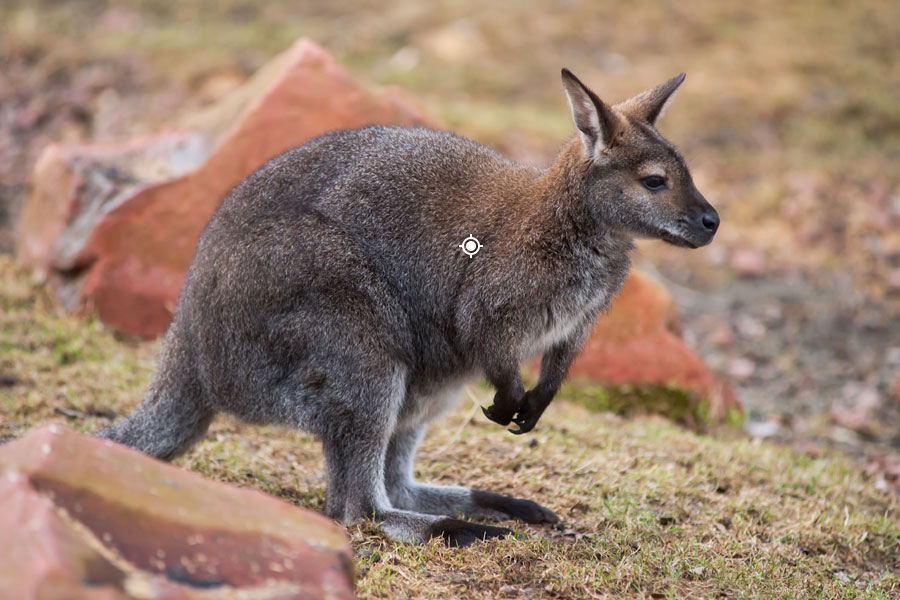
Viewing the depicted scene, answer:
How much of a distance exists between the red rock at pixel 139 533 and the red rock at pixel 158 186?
134 inches

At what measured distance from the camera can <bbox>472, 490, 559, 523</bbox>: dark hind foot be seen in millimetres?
4184

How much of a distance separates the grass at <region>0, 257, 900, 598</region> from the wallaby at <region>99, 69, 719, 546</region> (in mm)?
314

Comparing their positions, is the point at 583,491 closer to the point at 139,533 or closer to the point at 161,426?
the point at 161,426

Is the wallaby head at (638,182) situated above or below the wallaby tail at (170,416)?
above

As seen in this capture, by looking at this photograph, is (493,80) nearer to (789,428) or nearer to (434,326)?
(789,428)

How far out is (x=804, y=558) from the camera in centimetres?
412

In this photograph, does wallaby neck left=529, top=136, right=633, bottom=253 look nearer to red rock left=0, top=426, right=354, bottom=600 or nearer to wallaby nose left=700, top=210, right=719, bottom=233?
wallaby nose left=700, top=210, right=719, bottom=233

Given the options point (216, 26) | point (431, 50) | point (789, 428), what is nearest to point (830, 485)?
point (789, 428)

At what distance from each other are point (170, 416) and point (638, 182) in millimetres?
2117

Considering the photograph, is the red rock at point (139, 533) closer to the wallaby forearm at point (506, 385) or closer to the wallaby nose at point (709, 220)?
the wallaby forearm at point (506, 385)

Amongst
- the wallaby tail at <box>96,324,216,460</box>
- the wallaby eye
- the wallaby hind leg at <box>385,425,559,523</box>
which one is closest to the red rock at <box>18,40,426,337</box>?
the wallaby tail at <box>96,324,216,460</box>

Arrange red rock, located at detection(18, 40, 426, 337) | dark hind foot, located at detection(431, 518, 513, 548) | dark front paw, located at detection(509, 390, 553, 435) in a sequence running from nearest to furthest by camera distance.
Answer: dark hind foot, located at detection(431, 518, 513, 548), dark front paw, located at detection(509, 390, 553, 435), red rock, located at detection(18, 40, 426, 337)

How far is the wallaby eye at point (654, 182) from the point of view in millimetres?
3957

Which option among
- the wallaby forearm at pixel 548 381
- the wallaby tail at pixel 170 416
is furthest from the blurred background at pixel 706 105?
the wallaby tail at pixel 170 416
